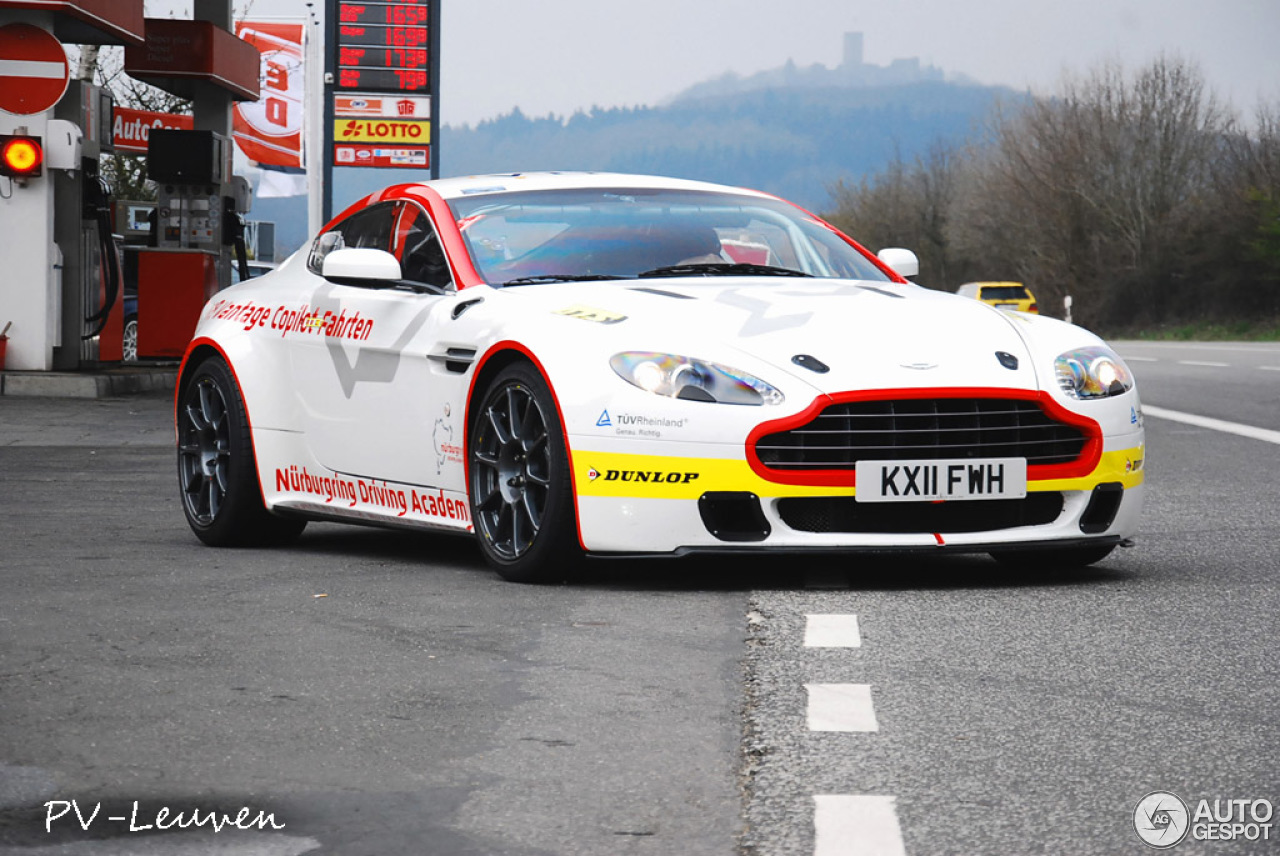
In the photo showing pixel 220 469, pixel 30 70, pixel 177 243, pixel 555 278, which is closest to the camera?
pixel 555 278

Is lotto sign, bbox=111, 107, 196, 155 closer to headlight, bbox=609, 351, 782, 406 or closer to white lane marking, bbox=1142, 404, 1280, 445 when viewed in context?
white lane marking, bbox=1142, 404, 1280, 445

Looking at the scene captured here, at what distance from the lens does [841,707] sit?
4348 millimetres

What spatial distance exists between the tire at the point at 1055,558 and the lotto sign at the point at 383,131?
2563cm

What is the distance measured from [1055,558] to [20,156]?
1268 cm

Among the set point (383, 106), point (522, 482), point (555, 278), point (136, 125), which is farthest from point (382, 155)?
point (522, 482)

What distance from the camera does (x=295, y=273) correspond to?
8.11 m

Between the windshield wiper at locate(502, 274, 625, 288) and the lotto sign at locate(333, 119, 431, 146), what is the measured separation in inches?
990

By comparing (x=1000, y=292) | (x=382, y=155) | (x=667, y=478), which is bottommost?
(x=1000, y=292)

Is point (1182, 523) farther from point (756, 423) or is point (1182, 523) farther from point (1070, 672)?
point (1070, 672)

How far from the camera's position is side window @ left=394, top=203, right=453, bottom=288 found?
23.7 ft

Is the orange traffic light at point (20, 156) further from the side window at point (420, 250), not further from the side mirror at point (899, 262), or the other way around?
the side mirror at point (899, 262)

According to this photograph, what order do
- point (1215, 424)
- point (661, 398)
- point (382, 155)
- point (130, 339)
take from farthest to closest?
point (382, 155), point (130, 339), point (1215, 424), point (661, 398)

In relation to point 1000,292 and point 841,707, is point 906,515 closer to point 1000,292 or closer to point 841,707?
point 841,707

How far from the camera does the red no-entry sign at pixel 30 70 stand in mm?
16625
